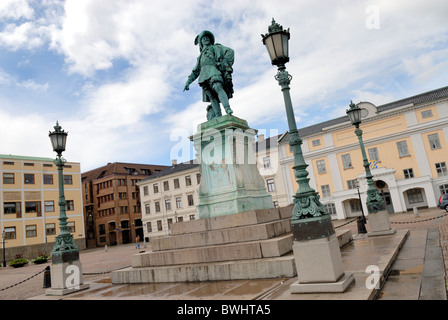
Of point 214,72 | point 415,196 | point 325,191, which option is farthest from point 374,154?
point 214,72

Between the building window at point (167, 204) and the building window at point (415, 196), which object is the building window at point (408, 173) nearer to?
the building window at point (415, 196)

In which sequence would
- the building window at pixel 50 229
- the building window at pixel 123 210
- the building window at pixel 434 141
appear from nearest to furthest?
the building window at pixel 434 141 < the building window at pixel 50 229 < the building window at pixel 123 210

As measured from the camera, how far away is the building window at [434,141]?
3438 cm

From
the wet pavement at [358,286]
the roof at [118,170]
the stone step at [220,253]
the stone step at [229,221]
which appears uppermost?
the roof at [118,170]

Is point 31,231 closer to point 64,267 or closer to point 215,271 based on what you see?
point 64,267

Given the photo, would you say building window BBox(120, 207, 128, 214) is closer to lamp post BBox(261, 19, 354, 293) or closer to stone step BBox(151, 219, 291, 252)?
stone step BBox(151, 219, 291, 252)

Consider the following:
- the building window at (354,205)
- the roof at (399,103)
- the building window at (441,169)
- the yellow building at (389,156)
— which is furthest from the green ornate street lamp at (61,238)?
the building window at (441,169)

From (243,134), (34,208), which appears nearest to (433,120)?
(243,134)

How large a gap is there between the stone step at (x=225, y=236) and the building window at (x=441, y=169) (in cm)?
3233

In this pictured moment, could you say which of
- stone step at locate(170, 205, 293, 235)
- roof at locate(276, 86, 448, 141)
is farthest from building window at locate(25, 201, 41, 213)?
stone step at locate(170, 205, 293, 235)

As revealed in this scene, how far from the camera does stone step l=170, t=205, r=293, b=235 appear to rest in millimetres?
8352

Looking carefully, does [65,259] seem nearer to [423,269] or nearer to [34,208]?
[423,269]

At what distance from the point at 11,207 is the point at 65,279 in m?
41.7

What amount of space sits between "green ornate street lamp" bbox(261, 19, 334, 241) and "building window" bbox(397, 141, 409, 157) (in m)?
35.6
